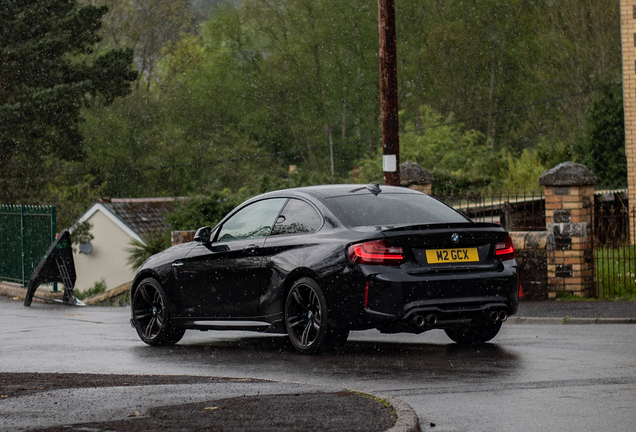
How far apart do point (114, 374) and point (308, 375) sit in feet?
5.14

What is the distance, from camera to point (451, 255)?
911cm

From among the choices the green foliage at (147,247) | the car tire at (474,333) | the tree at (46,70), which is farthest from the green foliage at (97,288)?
the car tire at (474,333)

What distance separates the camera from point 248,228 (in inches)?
410

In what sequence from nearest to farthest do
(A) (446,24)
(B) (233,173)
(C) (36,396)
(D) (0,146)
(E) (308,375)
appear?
(C) (36,396) < (E) (308,375) < (D) (0,146) < (A) (446,24) < (B) (233,173)

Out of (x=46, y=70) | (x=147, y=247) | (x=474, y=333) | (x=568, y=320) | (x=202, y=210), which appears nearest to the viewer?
(x=474, y=333)

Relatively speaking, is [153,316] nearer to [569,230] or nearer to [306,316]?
[306,316]

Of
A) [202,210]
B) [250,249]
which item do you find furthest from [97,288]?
[250,249]

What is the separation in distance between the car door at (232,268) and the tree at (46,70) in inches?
1110

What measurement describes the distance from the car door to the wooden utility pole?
17.5ft

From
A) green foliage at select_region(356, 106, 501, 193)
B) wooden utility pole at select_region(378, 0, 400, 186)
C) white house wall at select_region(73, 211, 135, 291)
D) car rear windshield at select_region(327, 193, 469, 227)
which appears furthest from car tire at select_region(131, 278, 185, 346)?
white house wall at select_region(73, 211, 135, 291)

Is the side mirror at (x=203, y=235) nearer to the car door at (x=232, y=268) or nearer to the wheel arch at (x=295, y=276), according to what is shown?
the car door at (x=232, y=268)

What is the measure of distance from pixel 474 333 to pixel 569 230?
5.26 metres

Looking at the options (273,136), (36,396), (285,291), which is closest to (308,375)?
(285,291)

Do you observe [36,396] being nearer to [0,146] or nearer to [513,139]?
[0,146]
